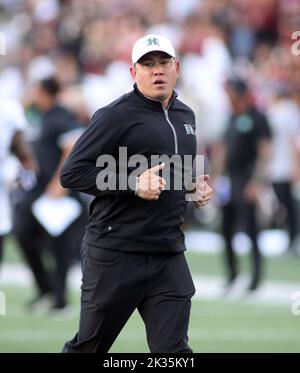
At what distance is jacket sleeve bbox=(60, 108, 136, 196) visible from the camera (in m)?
6.07

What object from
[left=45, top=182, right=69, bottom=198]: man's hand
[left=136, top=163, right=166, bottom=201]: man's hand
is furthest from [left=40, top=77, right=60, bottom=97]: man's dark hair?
[left=136, top=163, right=166, bottom=201]: man's hand

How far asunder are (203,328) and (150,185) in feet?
13.8

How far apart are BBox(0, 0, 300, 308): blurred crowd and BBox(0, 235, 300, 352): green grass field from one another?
3.82 m

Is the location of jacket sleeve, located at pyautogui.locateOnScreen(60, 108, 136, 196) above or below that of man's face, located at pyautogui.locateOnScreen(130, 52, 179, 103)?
below

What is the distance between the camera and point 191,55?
17672 mm

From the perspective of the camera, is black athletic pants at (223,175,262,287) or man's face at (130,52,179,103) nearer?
man's face at (130,52,179,103)

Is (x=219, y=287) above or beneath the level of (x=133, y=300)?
above

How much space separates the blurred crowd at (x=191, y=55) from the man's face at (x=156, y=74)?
25.6 feet

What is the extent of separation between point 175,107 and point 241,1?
1235 centimetres

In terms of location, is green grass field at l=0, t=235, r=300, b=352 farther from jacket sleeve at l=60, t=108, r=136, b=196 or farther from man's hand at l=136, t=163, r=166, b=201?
man's hand at l=136, t=163, r=166, b=201

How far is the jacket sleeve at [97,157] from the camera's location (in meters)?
6.07

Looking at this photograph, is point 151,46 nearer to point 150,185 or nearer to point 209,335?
point 150,185

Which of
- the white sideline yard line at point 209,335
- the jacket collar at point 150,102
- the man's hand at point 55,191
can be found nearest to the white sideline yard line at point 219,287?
the white sideline yard line at point 209,335

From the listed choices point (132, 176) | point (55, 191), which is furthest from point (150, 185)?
point (55, 191)
